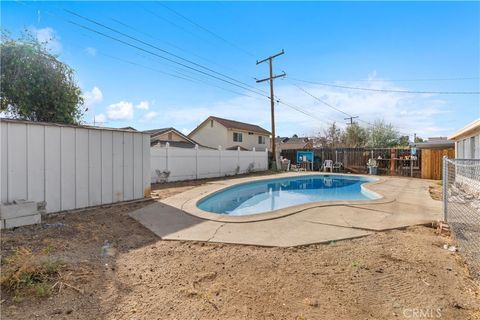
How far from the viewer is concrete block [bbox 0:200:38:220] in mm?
4656

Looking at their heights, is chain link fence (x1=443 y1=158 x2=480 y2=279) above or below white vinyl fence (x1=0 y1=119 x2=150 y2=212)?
below

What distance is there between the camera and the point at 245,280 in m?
3.10

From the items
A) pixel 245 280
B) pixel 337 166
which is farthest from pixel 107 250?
pixel 337 166

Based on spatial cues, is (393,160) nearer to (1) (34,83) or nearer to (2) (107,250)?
(2) (107,250)

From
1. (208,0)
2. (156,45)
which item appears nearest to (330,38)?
(208,0)

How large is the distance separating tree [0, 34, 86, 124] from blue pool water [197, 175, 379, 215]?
533 cm

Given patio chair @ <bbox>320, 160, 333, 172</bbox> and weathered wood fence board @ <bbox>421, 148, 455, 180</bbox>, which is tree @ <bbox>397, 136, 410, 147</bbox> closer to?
patio chair @ <bbox>320, 160, 333, 172</bbox>

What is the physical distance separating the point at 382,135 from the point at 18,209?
37208 millimetres

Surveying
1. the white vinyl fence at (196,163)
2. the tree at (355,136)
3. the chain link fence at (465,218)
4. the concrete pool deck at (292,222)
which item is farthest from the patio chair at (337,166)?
the tree at (355,136)

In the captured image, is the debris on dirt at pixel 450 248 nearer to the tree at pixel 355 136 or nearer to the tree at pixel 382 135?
the tree at pixel 355 136

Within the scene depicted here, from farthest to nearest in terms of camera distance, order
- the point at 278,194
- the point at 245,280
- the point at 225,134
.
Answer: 1. the point at 225,134
2. the point at 278,194
3. the point at 245,280

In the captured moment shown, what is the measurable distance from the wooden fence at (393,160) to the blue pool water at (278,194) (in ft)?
9.99

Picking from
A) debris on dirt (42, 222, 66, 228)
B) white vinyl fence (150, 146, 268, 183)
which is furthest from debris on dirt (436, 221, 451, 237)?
white vinyl fence (150, 146, 268, 183)

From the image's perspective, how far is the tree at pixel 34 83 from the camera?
7.32 meters
